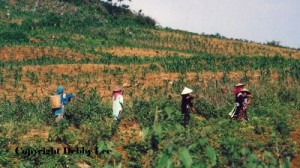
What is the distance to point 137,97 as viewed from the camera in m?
12.9

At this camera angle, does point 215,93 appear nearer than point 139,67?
Yes

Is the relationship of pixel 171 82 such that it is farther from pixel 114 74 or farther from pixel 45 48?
pixel 45 48

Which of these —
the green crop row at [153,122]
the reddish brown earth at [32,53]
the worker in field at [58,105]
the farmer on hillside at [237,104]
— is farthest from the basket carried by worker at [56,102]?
the reddish brown earth at [32,53]

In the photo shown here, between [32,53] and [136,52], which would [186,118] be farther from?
[136,52]

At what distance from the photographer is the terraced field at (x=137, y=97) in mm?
5290

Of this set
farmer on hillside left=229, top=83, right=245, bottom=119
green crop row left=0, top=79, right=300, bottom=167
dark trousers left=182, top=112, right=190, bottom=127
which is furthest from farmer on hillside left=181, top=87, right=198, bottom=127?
farmer on hillside left=229, top=83, right=245, bottom=119

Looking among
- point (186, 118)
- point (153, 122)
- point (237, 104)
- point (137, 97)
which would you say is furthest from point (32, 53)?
point (153, 122)

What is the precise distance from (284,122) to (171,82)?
16.3 feet

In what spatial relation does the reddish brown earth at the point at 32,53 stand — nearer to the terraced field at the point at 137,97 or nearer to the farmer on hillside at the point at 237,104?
the terraced field at the point at 137,97

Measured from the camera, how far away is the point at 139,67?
1920 cm

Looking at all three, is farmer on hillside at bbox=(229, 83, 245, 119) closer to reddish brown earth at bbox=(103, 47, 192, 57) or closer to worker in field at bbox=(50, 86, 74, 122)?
worker in field at bbox=(50, 86, 74, 122)

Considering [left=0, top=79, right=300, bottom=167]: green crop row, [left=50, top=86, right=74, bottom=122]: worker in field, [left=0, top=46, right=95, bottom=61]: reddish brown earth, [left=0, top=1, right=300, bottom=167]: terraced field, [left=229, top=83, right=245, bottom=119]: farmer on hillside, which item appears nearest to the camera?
[left=0, top=1, right=300, bottom=167]: terraced field

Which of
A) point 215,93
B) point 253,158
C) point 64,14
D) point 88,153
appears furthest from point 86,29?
point 253,158

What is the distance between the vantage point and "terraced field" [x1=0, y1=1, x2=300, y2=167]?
17.4 feet
